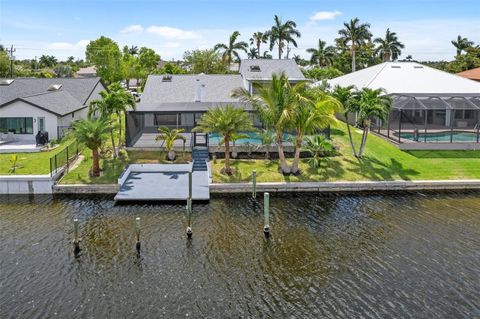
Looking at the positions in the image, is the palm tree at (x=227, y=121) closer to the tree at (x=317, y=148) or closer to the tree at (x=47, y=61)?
the tree at (x=317, y=148)

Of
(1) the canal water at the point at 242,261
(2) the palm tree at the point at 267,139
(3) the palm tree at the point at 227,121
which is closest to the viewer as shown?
(1) the canal water at the point at 242,261

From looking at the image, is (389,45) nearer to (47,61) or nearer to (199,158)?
(199,158)

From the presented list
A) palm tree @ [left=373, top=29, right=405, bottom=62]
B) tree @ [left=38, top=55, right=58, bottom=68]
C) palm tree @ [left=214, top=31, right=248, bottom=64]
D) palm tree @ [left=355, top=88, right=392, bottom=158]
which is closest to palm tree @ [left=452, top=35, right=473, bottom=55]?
palm tree @ [left=373, top=29, right=405, bottom=62]

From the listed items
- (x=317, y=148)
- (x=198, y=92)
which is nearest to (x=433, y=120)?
(x=317, y=148)

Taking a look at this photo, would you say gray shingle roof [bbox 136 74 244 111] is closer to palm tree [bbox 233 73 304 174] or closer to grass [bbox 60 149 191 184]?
grass [bbox 60 149 191 184]

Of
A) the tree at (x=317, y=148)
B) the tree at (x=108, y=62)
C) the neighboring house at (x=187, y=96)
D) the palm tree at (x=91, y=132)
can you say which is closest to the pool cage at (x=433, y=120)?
the tree at (x=317, y=148)

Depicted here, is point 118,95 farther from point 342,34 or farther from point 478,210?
point 342,34
